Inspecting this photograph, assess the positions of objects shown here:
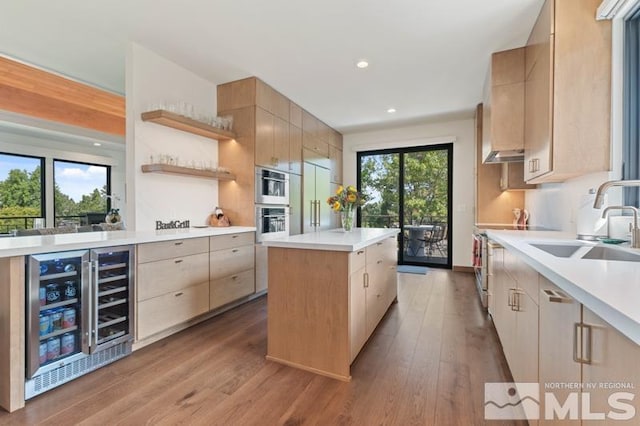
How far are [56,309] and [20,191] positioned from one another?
18.3 ft

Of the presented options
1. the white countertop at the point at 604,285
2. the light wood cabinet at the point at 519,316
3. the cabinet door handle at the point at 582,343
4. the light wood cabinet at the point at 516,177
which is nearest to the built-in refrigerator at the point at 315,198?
the light wood cabinet at the point at 516,177

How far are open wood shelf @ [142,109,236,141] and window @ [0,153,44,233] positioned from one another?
4.68 meters

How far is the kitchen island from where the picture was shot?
1.91 metres

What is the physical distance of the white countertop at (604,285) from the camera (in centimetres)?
62

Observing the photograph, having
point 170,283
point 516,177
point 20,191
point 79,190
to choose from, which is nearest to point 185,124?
point 170,283

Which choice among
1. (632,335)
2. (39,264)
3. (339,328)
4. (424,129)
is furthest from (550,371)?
(424,129)

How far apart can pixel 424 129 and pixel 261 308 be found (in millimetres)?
4340

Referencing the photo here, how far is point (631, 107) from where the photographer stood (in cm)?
187

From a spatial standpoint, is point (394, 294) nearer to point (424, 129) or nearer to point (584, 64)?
point (584, 64)

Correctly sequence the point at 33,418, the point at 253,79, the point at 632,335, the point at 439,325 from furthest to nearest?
the point at 253,79, the point at 439,325, the point at 33,418, the point at 632,335

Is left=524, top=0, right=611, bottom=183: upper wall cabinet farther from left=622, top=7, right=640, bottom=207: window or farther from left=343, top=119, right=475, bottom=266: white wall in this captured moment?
left=343, top=119, right=475, bottom=266: white wall

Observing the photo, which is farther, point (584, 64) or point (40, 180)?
point (40, 180)

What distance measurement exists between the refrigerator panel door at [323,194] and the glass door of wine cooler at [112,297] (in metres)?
3.26

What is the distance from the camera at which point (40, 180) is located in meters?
5.87
